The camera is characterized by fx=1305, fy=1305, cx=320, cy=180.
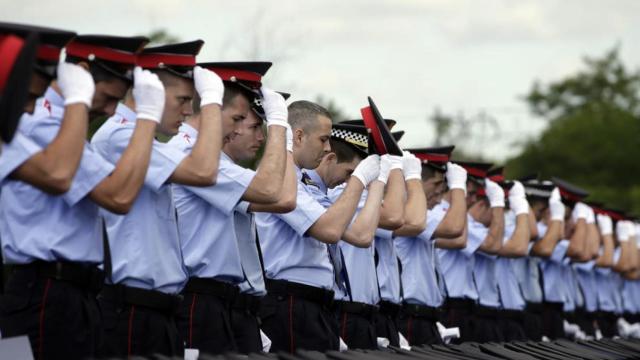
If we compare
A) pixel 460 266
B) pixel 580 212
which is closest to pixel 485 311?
pixel 460 266

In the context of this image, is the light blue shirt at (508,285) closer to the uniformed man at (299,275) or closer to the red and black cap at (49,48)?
the uniformed man at (299,275)

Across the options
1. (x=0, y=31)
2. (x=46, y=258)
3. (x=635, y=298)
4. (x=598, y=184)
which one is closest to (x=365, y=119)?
(x=46, y=258)

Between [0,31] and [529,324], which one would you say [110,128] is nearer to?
[0,31]

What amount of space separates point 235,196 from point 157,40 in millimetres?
35848

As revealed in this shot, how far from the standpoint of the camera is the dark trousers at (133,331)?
664 centimetres

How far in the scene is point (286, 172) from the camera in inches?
303

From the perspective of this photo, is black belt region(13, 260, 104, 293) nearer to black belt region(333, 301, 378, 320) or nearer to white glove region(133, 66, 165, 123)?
white glove region(133, 66, 165, 123)

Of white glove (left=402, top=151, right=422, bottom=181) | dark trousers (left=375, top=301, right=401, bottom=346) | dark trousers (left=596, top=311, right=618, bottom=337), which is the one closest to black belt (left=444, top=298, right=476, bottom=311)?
dark trousers (left=375, top=301, right=401, bottom=346)

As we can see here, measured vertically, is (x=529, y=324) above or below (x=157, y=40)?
below

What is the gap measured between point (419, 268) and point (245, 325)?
11.5 ft

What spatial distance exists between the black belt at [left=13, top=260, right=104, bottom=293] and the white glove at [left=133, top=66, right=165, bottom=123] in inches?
29.7

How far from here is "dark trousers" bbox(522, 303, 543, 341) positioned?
46.3 ft

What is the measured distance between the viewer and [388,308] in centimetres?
1026

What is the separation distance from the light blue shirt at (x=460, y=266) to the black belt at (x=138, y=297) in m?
5.56
